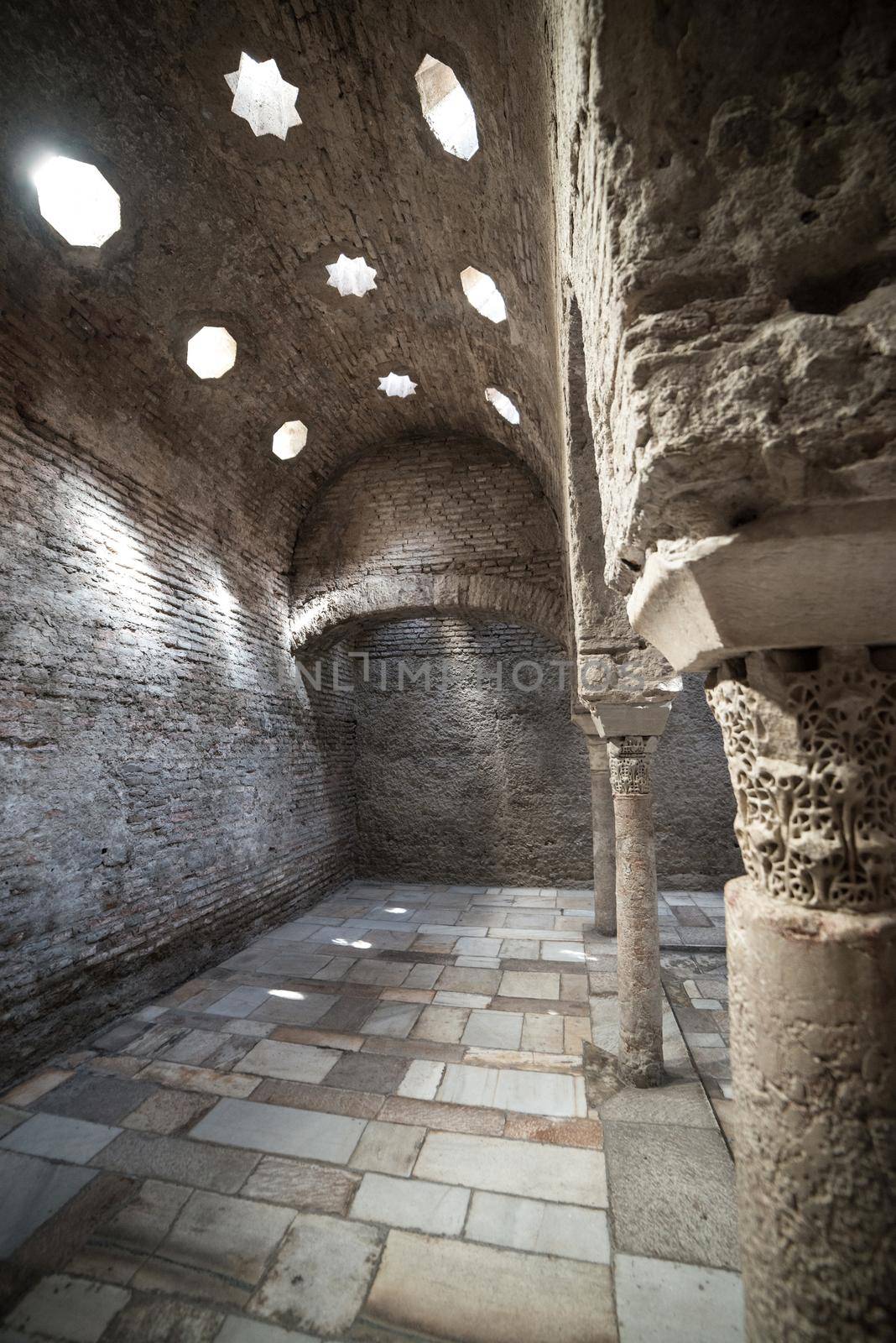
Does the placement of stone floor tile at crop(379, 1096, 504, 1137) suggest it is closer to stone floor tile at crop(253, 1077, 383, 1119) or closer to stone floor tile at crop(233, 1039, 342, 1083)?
stone floor tile at crop(253, 1077, 383, 1119)

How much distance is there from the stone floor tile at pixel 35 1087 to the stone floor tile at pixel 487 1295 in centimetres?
228

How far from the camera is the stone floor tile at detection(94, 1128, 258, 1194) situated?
8.34ft

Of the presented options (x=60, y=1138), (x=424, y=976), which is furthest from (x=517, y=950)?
(x=60, y=1138)

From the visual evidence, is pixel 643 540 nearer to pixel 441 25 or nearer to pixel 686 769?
pixel 441 25

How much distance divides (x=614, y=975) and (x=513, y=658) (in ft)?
14.9

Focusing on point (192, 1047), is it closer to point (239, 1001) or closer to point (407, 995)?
point (239, 1001)

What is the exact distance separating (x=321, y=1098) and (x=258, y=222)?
18.4ft

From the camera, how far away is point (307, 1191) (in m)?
2.47

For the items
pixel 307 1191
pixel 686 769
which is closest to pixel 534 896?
pixel 686 769

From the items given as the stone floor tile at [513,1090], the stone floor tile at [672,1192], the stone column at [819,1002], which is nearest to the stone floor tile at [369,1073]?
the stone floor tile at [513,1090]

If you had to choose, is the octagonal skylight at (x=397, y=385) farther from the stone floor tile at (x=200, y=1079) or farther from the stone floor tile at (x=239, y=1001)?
the stone floor tile at (x=200, y=1079)

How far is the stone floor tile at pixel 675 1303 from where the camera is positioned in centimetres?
184

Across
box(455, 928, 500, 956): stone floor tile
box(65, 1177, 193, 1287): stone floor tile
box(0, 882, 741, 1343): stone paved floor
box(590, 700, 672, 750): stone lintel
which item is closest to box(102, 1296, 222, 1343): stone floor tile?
box(0, 882, 741, 1343): stone paved floor

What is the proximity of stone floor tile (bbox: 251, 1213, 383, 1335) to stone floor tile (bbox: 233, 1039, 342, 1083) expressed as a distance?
105 cm
